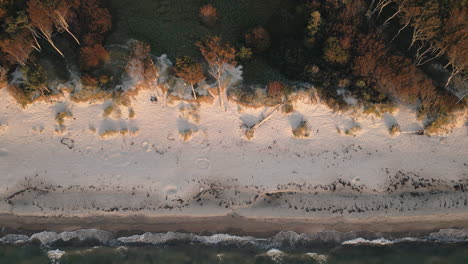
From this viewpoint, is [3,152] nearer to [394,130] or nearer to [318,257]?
[318,257]

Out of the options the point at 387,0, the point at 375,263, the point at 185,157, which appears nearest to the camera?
the point at 375,263

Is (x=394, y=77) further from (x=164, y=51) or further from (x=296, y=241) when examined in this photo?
(x=164, y=51)

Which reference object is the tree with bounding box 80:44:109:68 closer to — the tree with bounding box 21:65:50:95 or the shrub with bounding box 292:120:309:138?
the tree with bounding box 21:65:50:95

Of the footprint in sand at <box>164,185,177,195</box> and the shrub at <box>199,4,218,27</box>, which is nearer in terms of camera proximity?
the footprint in sand at <box>164,185,177,195</box>

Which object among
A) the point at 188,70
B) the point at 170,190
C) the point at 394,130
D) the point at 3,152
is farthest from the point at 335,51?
the point at 3,152

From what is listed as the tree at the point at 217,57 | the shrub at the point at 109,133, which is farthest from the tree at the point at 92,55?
the tree at the point at 217,57

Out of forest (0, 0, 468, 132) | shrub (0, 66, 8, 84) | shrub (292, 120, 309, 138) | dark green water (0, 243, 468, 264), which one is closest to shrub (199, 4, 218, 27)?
forest (0, 0, 468, 132)

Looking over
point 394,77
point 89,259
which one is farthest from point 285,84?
point 89,259
